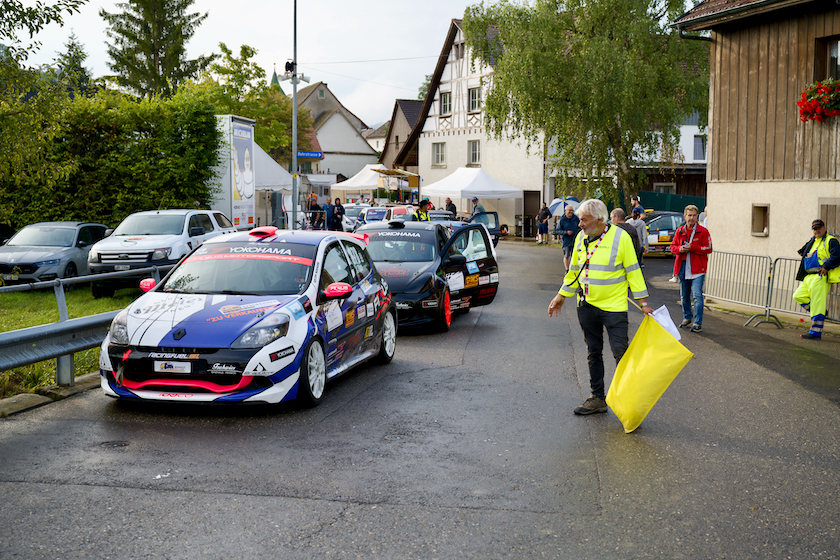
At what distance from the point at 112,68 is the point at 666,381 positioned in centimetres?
4880

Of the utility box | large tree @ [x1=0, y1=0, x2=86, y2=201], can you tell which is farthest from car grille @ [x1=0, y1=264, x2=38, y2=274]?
large tree @ [x1=0, y1=0, x2=86, y2=201]

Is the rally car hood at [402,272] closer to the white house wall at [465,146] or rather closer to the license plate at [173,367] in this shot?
the license plate at [173,367]

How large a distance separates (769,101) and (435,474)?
13.0 metres

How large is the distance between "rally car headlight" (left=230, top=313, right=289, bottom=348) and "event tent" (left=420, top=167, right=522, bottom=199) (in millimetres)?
31066

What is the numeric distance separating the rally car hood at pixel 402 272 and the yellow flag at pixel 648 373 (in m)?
5.53

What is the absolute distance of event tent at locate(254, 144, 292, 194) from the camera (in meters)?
31.6

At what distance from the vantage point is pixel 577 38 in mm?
29453

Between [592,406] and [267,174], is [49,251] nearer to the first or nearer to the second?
[592,406]

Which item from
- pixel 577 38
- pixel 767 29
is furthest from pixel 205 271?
pixel 577 38

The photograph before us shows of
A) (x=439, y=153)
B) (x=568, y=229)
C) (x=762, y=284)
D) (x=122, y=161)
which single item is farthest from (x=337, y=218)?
(x=439, y=153)

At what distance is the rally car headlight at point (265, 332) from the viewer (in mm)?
6840

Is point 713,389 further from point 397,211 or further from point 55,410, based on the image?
point 397,211

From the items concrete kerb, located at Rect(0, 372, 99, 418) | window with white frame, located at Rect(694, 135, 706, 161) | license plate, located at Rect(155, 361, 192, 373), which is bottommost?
concrete kerb, located at Rect(0, 372, 99, 418)

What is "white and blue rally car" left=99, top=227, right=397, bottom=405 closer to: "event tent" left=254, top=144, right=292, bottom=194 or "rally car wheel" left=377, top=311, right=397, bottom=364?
"rally car wheel" left=377, top=311, right=397, bottom=364
